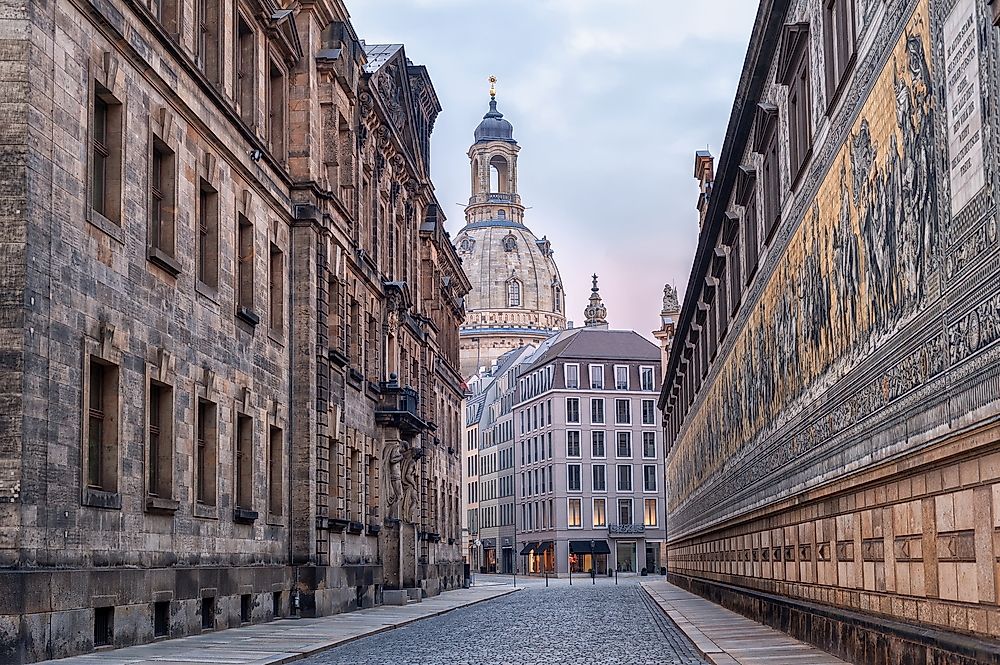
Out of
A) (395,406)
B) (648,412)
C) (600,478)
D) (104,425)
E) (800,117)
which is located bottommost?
(104,425)

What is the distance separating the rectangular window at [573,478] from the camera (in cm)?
13050

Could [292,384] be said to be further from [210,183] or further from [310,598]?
[210,183]

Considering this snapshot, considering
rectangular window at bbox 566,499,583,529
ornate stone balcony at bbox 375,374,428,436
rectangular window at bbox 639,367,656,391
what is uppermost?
rectangular window at bbox 639,367,656,391

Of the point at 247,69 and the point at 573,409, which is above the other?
the point at 247,69

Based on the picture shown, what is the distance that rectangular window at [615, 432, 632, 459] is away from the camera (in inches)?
5217

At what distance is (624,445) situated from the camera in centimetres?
13275

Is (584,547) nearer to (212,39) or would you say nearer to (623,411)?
(623,411)

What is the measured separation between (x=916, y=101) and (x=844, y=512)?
767 centimetres

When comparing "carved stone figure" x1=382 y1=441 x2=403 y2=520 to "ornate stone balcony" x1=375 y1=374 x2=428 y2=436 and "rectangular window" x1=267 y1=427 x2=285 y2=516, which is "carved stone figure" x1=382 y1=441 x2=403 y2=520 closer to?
"ornate stone balcony" x1=375 y1=374 x2=428 y2=436

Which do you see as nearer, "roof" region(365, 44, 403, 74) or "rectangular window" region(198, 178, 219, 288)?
"rectangular window" region(198, 178, 219, 288)

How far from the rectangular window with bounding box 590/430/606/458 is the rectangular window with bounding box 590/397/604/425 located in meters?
0.99

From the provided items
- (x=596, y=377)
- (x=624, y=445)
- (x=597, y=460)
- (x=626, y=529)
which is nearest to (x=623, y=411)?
(x=624, y=445)

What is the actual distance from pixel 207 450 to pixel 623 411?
105810 millimetres

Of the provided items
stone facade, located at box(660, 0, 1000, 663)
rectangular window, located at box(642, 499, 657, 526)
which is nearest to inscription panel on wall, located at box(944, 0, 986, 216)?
stone facade, located at box(660, 0, 1000, 663)
